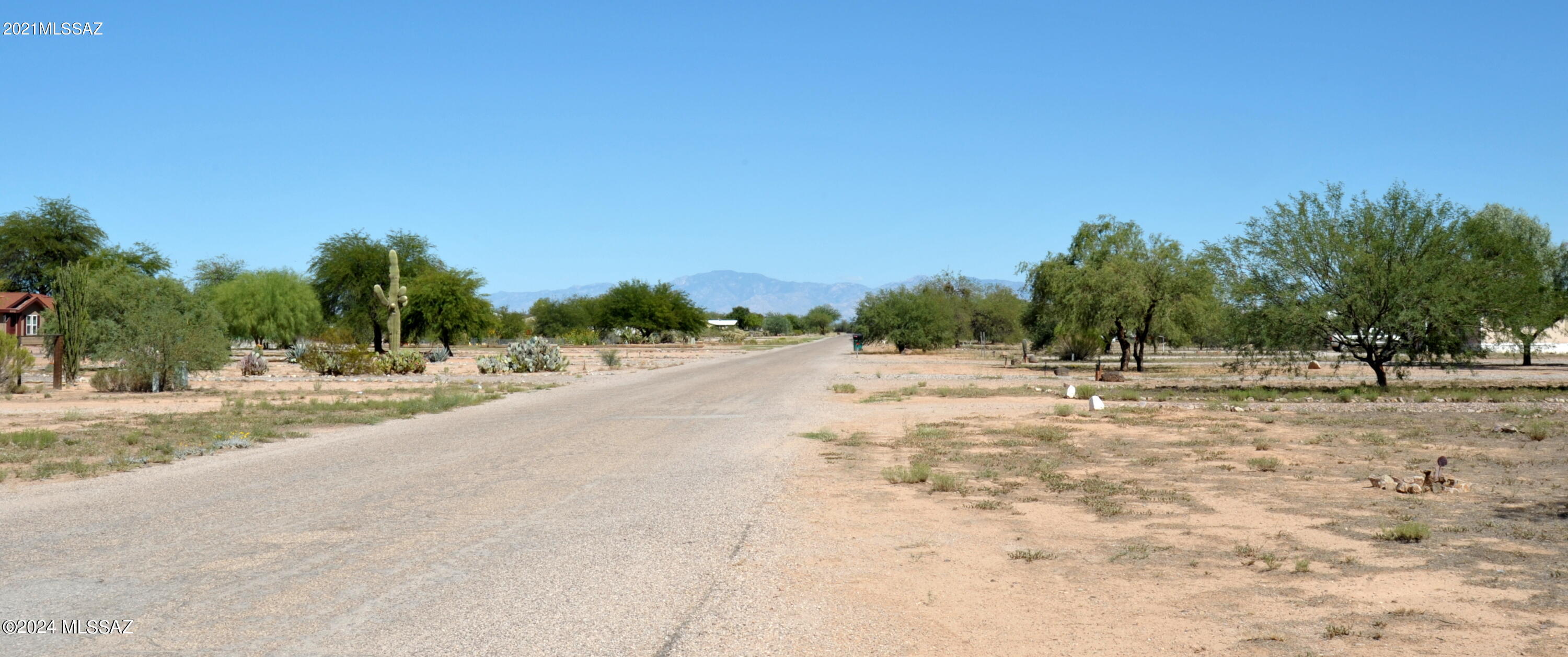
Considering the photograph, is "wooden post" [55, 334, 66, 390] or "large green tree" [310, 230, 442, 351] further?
"large green tree" [310, 230, 442, 351]

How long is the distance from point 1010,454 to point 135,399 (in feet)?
70.7

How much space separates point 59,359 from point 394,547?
27566mm

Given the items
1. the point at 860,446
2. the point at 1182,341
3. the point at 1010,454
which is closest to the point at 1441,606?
the point at 1010,454

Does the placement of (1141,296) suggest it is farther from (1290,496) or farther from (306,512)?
(306,512)

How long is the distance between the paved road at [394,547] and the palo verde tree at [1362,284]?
1626 cm

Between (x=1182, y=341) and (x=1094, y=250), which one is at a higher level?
(x=1094, y=250)

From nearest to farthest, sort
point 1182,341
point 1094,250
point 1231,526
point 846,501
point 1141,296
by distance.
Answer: point 1231,526 < point 846,501 < point 1141,296 < point 1182,341 < point 1094,250

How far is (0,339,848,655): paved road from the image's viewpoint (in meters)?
5.75

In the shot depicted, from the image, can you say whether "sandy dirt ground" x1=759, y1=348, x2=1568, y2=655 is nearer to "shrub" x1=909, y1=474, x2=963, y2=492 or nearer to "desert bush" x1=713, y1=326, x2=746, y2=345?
"shrub" x1=909, y1=474, x2=963, y2=492

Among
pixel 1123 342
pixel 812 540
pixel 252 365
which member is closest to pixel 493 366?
pixel 252 365

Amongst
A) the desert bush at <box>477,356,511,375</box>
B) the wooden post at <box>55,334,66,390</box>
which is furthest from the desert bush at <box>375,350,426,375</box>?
the wooden post at <box>55,334,66,390</box>

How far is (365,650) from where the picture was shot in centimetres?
541

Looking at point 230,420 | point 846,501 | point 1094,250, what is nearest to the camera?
point 846,501

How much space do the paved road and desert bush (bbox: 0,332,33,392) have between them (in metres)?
17.5
